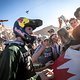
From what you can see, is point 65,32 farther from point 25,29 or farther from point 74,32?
point 74,32

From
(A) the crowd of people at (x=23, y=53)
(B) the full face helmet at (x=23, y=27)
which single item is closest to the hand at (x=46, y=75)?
(A) the crowd of people at (x=23, y=53)

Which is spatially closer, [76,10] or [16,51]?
[16,51]

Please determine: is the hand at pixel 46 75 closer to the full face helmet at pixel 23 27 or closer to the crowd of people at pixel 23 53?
the crowd of people at pixel 23 53

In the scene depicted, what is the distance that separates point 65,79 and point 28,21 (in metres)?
1.15

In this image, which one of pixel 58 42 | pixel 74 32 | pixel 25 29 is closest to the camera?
pixel 74 32

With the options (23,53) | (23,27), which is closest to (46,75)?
(23,53)

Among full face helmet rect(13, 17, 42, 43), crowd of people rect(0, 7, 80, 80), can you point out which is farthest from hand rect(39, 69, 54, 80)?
full face helmet rect(13, 17, 42, 43)

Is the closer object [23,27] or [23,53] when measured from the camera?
[23,53]

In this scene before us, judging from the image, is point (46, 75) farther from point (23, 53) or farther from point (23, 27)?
point (23, 27)

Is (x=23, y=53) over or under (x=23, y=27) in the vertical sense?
under

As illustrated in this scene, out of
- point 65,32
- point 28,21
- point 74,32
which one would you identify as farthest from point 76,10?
point 74,32

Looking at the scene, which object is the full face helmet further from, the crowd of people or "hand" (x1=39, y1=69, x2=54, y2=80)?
"hand" (x1=39, y1=69, x2=54, y2=80)

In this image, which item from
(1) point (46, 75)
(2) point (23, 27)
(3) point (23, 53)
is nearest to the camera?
(3) point (23, 53)

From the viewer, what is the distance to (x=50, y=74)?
10.8 ft
